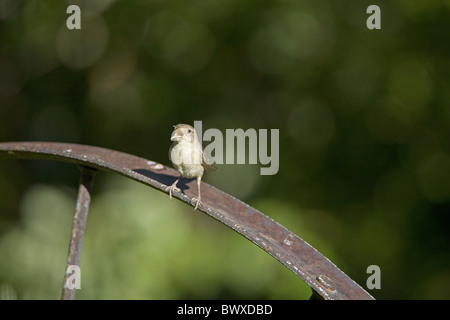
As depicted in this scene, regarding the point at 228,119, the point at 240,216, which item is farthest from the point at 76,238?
the point at 228,119

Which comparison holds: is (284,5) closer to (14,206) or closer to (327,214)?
(327,214)

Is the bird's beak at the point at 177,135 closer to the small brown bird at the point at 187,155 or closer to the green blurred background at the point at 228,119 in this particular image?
the small brown bird at the point at 187,155

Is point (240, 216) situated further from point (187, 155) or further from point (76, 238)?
point (187, 155)

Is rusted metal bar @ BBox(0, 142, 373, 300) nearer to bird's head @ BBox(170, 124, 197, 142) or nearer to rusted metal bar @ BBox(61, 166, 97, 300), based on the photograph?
rusted metal bar @ BBox(61, 166, 97, 300)

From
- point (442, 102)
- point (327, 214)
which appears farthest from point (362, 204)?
point (442, 102)

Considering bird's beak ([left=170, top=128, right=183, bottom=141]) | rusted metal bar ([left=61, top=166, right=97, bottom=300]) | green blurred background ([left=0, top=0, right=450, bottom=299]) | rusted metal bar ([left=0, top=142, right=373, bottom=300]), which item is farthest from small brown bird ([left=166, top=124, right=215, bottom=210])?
green blurred background ([left=0, top=0, right=450, bottom=299])

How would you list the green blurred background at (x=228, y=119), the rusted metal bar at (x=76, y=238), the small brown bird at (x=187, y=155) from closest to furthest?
the rusted metal bar at (x=76, y=238)
the small brown bird at (x=187, y=155)
the green blurred background at (x=228, y=119)

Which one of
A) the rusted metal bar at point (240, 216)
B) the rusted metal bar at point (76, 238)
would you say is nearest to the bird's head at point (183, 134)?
the rusted metal bar at point (240, 216)
